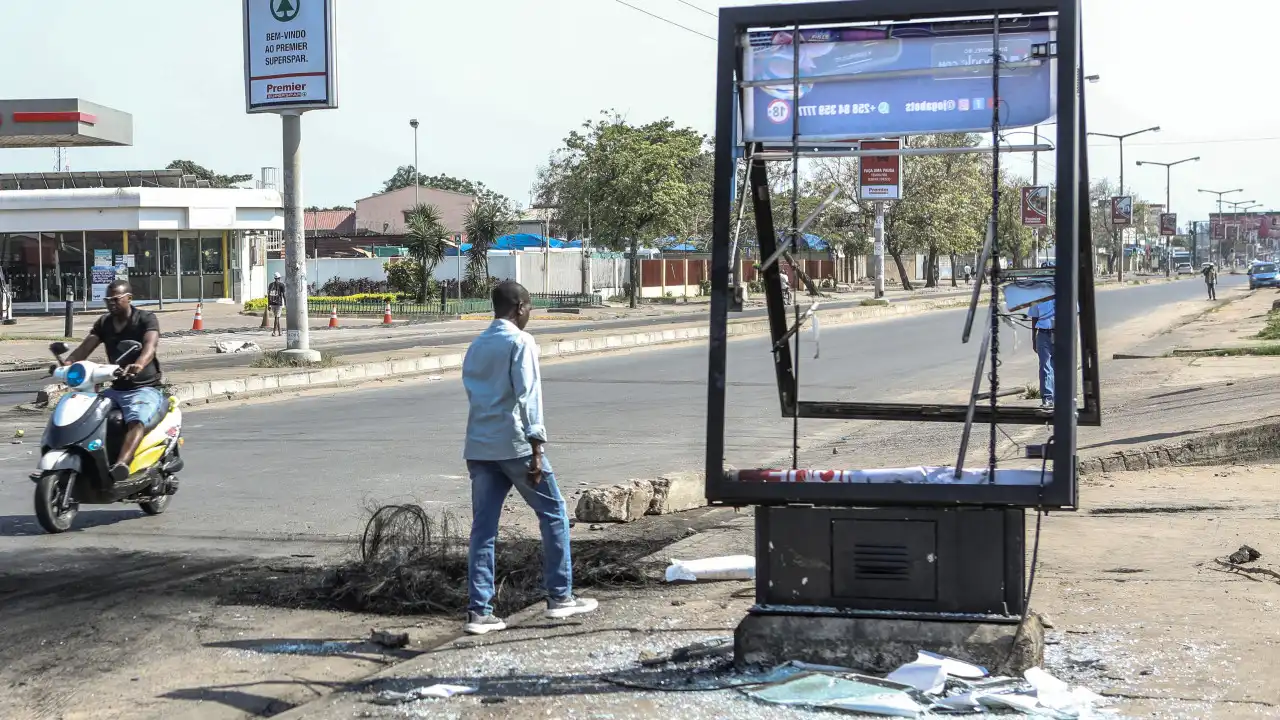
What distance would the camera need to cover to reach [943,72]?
5.08m

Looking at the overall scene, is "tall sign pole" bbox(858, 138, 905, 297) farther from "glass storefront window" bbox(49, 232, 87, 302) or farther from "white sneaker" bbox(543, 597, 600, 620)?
"glass storefront window" bbox(49, 232, 87, 302)

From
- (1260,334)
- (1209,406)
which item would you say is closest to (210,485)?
(1209,406)

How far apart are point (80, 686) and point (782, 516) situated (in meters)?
2.80

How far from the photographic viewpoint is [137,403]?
8.75 metres

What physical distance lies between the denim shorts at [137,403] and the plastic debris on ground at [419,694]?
4.61 meters

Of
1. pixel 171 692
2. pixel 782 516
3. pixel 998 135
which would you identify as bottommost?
Answer: pixel 171 692

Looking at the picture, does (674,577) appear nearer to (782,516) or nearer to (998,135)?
(782,516)

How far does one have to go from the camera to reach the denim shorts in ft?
28.5

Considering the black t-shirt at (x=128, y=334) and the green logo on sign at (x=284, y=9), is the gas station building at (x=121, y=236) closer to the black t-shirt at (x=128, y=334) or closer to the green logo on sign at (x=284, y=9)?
the green logo on sign at (x=284, y=9)

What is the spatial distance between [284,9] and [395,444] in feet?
38.1

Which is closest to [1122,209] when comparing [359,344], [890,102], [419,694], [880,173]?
[359,344]

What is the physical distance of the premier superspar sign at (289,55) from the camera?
2139 cm

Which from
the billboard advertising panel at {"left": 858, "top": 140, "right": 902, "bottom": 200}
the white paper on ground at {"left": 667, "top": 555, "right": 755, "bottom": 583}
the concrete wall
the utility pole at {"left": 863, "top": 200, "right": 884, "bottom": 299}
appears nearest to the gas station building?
the utility pole at {"left": 863, "top": 200, "right": 884, "bottom": 299}

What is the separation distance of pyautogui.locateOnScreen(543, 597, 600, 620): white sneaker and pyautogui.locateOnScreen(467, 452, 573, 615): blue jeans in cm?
3
